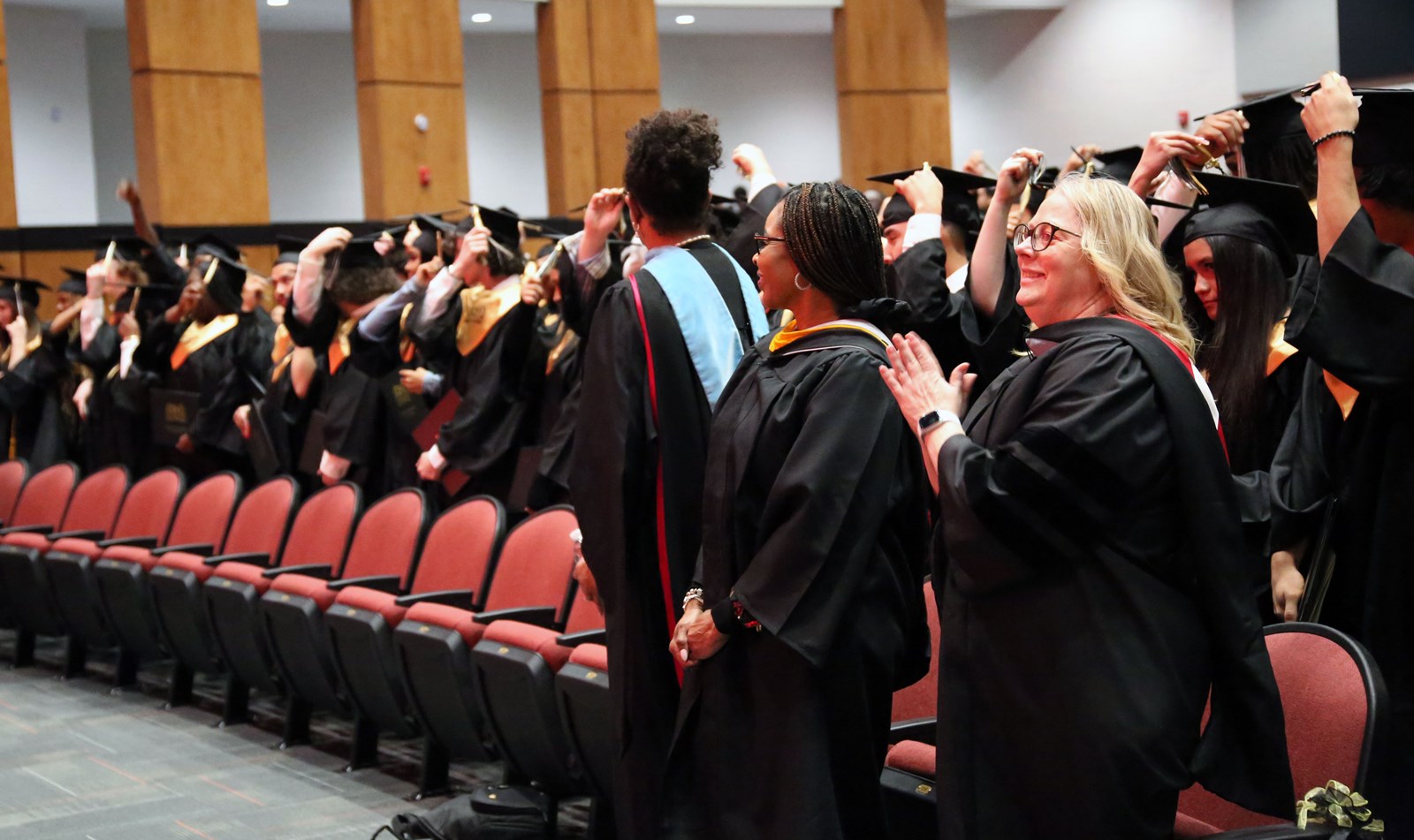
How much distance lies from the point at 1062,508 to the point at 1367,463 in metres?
1.01

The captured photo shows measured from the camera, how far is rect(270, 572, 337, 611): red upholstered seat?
4785 millimetres

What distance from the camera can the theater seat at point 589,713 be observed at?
137 inches

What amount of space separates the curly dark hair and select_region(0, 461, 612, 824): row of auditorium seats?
113cm

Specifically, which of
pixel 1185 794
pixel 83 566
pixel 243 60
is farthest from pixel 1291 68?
pixel 1185 794

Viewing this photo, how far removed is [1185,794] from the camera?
→ 2555mm

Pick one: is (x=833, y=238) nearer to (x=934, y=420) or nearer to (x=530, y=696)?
(x=934, y=420)

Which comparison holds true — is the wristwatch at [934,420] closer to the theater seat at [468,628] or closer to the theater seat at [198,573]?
the theater seat at [468,628]

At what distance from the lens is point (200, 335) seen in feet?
24.4

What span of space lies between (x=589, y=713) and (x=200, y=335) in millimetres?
4680

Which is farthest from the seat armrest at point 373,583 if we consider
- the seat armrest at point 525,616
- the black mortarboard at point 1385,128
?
the black mortarboard at point 1385,128

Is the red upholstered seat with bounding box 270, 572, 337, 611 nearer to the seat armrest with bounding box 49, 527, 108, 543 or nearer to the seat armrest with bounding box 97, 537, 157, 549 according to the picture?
the seat armrest with bounding box 97, 537, 157, 549

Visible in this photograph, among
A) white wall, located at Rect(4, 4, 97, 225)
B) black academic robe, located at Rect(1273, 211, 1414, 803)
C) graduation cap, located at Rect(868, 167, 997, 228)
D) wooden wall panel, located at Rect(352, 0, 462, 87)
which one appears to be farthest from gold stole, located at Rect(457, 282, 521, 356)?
white wall, located at Rect(4, 4, 97, 225)

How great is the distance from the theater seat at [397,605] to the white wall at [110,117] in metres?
11.6

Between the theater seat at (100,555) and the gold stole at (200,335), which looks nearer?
the theater seat at (100,555)
